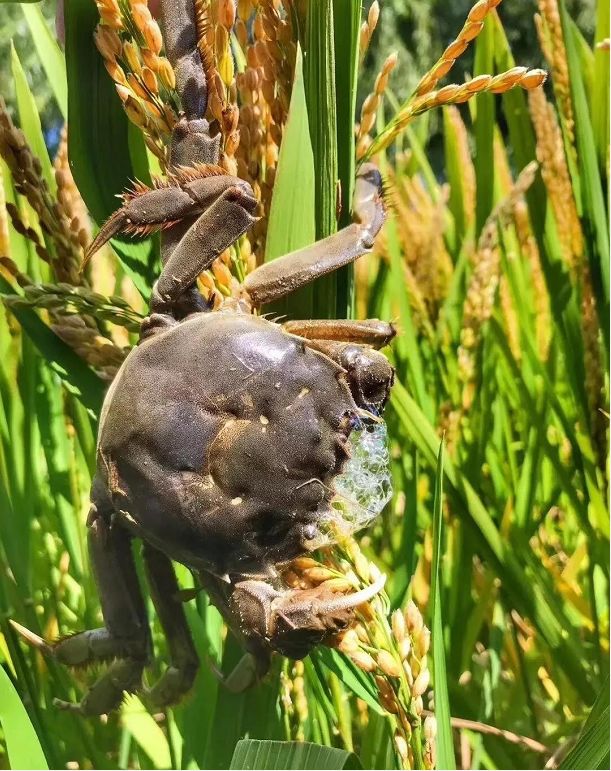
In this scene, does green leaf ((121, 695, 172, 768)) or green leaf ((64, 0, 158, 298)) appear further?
green leaf ((121, 695, 172, 768))

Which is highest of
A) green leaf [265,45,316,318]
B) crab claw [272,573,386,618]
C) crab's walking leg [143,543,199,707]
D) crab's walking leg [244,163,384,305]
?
green leaf [265,45,316,318]

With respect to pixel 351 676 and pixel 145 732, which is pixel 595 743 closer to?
pixel 351 676

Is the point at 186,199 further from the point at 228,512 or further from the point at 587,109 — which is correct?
the point at 587,109

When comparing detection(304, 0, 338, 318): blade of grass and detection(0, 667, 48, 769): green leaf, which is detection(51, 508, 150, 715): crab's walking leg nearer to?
detection(0, 667, 48, 769): green leaf

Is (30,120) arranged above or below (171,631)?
above

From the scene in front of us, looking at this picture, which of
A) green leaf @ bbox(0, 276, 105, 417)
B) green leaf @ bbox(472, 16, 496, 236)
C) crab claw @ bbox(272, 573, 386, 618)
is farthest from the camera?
green leaf @ bbox(472, 16, 496, 236)

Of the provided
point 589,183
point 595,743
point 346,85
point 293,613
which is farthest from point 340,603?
point 589,183

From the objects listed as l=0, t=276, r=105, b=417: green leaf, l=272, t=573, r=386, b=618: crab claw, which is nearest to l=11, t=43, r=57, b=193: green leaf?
l=0, t=276, r=105, b=417: green leaf

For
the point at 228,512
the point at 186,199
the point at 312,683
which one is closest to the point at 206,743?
the point at 312,683
